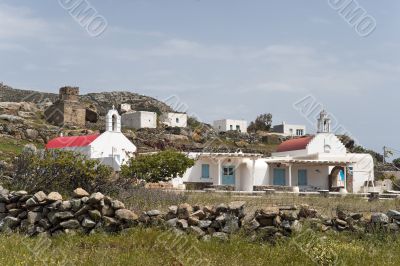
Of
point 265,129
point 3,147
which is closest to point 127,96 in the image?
point 265,129

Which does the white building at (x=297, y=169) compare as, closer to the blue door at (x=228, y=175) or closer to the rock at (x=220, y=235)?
the blue door at (x=228, y=175)

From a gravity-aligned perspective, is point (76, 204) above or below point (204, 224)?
above

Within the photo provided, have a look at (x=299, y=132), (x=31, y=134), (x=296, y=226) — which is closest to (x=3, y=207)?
(x=296, y=226)

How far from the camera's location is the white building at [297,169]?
36.7 metres

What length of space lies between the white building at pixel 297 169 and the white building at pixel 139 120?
3375 centimetres

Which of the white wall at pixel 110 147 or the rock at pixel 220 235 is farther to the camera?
the white wall at pixel 110 147

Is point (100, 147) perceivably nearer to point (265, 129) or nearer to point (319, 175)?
point (319, 175)

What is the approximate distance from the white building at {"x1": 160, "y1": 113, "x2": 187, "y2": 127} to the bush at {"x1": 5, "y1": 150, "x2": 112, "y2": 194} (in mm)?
64160

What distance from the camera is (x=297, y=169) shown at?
38.8m

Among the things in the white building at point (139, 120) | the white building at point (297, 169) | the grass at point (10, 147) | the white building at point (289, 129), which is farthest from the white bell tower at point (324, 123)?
the white building at point (289, 129)

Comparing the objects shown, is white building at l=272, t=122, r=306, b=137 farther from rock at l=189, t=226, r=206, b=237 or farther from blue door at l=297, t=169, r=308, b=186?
rock at l=189, t=226, r=206, b=237

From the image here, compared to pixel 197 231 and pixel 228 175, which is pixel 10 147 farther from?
pixel 197 231

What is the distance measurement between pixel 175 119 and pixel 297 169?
45.8 metres

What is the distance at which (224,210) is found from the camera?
1080cm
